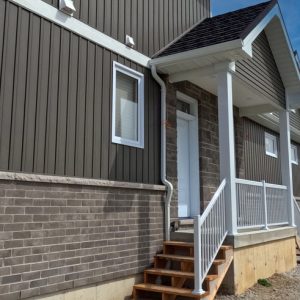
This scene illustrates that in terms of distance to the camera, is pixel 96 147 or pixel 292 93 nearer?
pixel 96 147

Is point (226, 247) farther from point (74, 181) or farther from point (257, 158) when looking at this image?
point (257, 158)

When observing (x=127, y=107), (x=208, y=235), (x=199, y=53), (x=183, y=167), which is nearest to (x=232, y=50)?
(x=199, y=53)

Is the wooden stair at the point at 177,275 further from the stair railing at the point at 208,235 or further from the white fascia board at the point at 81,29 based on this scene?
the white fascia board at the point at 81,29

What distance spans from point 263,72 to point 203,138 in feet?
6.78

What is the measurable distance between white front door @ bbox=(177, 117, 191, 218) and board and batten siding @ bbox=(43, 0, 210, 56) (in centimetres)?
182

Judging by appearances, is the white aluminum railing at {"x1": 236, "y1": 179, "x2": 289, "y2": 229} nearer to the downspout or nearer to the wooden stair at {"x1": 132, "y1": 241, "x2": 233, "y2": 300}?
the wooden stair at {"x1": 132, "y1": 241, "x2": 233, "y2": 300}

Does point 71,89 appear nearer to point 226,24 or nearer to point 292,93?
point 226,24

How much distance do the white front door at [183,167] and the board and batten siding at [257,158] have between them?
310 centimetres

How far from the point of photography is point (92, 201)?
244 inches

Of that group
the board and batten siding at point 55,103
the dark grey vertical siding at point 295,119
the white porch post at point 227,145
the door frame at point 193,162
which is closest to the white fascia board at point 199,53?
the white porch post at point 227,145

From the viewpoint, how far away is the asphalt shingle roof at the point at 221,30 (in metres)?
7.48

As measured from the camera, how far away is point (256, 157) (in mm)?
12766

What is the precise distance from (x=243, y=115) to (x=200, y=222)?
5.94m

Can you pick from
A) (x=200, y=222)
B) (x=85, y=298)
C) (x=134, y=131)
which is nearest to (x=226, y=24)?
(x=134, y=131)
